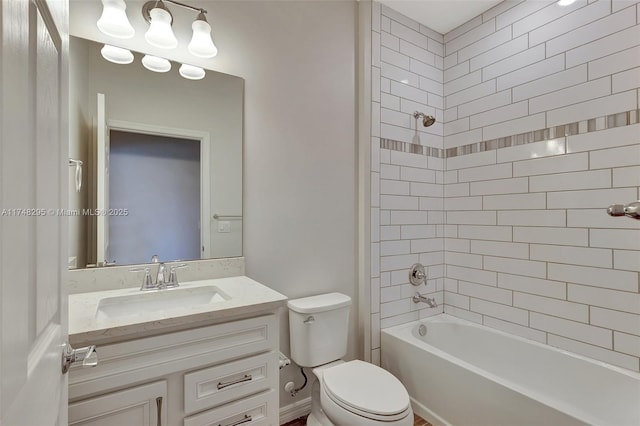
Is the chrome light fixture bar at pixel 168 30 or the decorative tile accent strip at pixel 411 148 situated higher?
the chrome light fixture bar at pixel 168 30

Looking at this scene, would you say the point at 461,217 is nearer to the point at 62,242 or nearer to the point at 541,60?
the point at 541,60

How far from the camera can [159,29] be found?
142 cm

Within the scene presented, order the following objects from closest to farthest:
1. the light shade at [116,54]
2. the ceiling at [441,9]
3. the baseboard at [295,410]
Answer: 1. the light shade at [116,54]
2. the baseboard at [295,410]
3. the ceiling at [441,9]

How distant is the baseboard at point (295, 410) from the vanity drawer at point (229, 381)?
715 mm

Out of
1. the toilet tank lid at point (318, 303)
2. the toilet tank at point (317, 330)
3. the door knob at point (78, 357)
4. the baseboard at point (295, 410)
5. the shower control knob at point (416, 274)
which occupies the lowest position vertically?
the baseboard at point (295, 410)

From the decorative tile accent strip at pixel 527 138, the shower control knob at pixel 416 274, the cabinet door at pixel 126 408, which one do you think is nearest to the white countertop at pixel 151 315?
the cabinet door at pixel 126 408

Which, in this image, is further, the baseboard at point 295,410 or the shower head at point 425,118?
the shower head at point 425,118

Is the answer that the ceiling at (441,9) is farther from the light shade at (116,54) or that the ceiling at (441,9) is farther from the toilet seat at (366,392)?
the toilet seat at (366,392)

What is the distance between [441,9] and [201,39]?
5.64ft

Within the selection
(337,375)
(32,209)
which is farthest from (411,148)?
(32,209)

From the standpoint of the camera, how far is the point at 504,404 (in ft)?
4.83

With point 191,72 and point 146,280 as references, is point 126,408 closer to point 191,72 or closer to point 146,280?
point 146,280

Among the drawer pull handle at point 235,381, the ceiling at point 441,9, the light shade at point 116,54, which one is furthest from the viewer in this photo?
the ceiling at point 441,9

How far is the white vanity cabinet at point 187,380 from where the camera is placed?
0.96m
